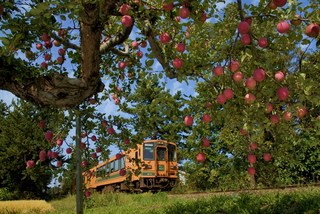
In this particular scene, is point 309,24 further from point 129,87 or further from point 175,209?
point 175,209

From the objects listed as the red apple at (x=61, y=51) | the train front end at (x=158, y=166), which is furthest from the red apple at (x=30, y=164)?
the train front end at (x=158, y=166)

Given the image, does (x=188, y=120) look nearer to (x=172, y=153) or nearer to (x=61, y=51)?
(x=61, y=51)

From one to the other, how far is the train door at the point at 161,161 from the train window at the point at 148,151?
376 mm

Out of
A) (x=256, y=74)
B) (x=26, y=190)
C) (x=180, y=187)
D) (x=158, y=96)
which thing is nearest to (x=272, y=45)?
(x=256, y=74)

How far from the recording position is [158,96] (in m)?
4.32

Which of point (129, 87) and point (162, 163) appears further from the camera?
point (162, 163)

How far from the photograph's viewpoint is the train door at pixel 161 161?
21584 millimetres

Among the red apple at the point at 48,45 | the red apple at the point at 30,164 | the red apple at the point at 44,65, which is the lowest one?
the red apple at the point at 30,164

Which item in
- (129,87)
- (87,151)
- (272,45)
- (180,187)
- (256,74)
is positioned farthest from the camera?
(180,187)

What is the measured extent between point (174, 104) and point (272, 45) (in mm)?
1286

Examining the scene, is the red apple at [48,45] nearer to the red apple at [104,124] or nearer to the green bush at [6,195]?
the red apple at [104,124]

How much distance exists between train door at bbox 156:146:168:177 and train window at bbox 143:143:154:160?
14.8 inches

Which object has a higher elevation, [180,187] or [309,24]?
[309,24]

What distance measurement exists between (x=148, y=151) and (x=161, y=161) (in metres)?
1.13
